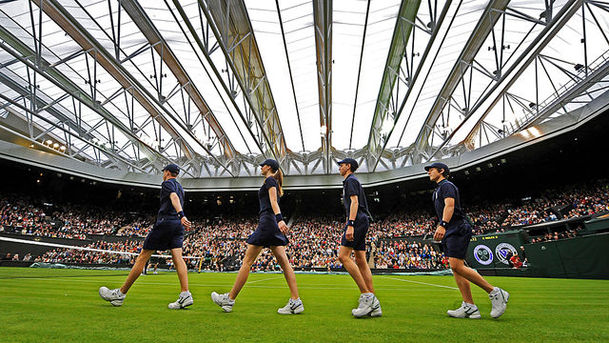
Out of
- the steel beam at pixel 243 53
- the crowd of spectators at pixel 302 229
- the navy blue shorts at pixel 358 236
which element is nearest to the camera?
the navy blue shorts at pixel 358 236

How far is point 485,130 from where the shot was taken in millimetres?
22609

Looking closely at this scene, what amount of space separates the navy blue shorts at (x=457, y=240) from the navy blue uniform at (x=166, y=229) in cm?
333

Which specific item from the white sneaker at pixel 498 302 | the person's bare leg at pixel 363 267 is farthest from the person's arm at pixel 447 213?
the person's bare leg at pixel 363 267

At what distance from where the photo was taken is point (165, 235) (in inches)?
155

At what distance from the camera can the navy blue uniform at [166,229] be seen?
12.8 feet

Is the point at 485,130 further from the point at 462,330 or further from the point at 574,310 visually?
the point at 462,330

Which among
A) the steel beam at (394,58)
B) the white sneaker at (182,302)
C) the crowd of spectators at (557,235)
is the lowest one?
the crowd of spectators at (557,235)

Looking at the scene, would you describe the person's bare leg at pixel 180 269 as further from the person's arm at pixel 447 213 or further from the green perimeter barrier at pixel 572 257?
the green perimeter barrier at pixel 572 257

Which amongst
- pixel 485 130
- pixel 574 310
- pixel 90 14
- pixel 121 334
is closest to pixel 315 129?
pixel 485 130

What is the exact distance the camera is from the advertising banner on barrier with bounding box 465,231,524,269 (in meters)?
16.1

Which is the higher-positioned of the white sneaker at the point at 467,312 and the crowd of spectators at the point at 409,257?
the white sneaker at the point at 467,312

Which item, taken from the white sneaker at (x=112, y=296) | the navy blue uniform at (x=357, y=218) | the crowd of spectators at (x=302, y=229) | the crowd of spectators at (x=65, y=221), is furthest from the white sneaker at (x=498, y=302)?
the crowd of spectators at (x=65, y=221)

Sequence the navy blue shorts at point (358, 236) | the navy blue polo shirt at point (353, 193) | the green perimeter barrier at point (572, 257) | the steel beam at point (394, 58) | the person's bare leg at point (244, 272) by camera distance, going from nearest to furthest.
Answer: the person's bare leg at point (244, 272) → the navy blue shorts at point (358, 236) → the navy blue polo shirt at point (353, 193) → the green perimeter barrier at point (572, 257) → the steel beam at point (394, 58)

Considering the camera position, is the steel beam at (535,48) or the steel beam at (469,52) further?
the steel beam at (469,52)
